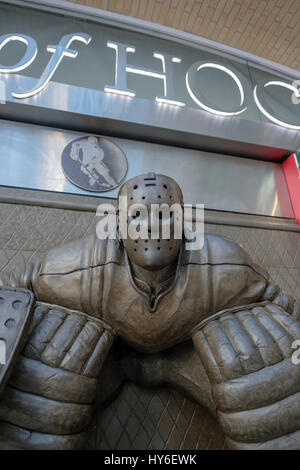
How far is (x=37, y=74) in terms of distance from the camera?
2.12 m

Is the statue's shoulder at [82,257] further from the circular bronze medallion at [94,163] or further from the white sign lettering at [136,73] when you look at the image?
the white sign lettering at [136,73]

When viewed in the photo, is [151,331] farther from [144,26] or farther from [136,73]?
[144,26]

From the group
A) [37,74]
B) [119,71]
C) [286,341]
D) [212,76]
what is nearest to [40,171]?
[37,74]

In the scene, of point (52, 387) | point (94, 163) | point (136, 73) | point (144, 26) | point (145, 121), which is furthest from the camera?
point (144, 26)

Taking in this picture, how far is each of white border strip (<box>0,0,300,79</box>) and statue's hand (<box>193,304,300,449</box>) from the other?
2826mm

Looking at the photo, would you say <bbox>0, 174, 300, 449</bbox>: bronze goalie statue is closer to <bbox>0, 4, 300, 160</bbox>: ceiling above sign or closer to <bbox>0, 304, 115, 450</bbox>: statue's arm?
<bbox>0, 304, 115, 450</bbox>: statue's arm

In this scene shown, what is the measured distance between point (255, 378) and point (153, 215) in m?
0.49

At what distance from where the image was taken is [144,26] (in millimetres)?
2586

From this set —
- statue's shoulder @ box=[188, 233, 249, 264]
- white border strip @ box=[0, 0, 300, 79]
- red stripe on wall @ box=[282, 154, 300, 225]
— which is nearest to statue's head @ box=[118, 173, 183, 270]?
statue's shoulder @ box=[188, 233, 249, 264]

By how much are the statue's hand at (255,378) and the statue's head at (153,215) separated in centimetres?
28

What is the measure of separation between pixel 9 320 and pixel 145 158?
1.55 metres

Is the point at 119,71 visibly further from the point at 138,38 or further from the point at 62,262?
the point at 62,262

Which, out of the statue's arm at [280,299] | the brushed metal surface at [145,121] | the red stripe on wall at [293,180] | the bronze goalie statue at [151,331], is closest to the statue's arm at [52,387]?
the bronze goalie statue at [151,331]

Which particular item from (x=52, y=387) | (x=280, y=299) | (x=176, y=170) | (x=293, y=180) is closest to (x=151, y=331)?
(x=52, y=387)
